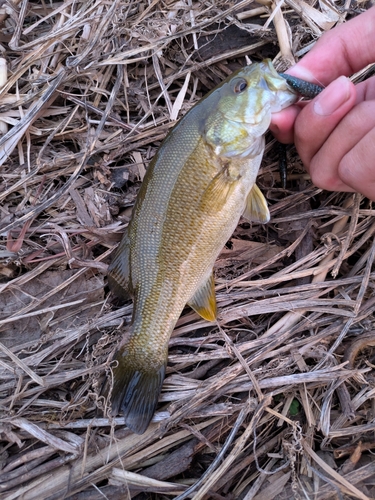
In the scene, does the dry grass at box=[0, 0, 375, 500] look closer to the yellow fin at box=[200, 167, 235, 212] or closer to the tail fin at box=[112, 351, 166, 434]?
the tail fin at box=[112, 351, 166, 434]

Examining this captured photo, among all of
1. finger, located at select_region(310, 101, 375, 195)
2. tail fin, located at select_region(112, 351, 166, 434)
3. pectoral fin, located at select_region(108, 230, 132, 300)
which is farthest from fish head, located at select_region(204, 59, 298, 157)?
tail fin, located at select_region(112, 351, 166, 434)

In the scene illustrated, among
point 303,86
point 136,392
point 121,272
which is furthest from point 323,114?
point 136,392

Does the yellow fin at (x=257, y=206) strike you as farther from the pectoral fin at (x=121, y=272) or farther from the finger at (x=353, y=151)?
the pectoral fin at (x=121, y=272)

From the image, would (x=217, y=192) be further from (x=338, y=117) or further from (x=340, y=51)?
(x=340, y=51)

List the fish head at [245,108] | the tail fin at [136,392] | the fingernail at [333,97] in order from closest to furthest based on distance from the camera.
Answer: the fingernail at [333,97]
the fish head at [245,108]
the tail fin at [136,392]

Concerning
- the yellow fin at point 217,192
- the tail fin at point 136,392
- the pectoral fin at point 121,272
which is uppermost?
the yellow fin at point 217,192

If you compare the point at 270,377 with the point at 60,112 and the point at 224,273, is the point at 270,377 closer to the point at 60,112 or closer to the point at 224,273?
the point at 224,273

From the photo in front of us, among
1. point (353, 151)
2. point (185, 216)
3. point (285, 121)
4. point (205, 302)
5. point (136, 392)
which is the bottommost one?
point (136, 392)

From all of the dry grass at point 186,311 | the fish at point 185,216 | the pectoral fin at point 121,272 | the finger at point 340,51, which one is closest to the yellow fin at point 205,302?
the fish at point 185,216
